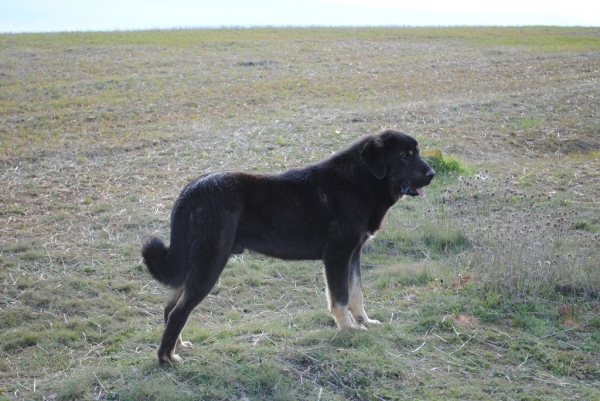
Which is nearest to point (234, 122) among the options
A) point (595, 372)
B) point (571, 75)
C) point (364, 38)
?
point (595, 372)

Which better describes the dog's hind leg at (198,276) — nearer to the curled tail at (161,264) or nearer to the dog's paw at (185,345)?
the curled tail at (161,264)

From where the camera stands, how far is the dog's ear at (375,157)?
22.5 feet

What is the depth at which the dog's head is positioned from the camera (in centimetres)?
693

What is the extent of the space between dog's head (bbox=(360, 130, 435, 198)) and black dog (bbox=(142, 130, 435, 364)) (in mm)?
11

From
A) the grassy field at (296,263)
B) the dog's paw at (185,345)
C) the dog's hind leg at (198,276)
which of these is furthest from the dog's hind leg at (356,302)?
the dog's paw at (185,345)

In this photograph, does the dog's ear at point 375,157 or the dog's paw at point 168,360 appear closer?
the dog's paw at point 168,360

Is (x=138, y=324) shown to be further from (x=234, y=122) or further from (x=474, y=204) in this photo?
(x=234, y=122)

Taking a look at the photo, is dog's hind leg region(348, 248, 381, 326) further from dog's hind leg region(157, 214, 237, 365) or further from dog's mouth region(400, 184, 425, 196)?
dog's hind leg region(157, 214, 237, 365)

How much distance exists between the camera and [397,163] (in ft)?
23.0

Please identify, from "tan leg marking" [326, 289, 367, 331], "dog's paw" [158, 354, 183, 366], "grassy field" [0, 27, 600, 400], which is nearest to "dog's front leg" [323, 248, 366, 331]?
"tan leg marking" [326, 289, 367, 331]

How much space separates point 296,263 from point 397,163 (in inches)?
110

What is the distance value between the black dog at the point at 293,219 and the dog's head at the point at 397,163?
0.04 feet

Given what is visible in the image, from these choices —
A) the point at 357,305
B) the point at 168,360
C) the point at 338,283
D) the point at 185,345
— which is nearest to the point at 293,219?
the point at 338,283

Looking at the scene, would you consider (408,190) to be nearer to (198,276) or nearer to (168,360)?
(198,276)
